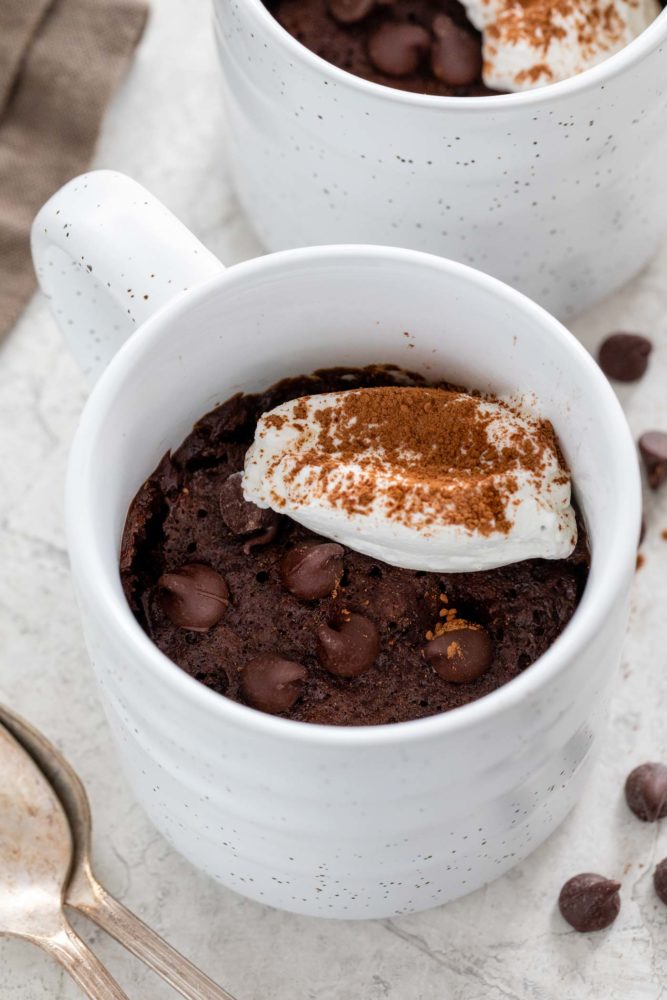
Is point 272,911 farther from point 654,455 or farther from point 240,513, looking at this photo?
point 654,455

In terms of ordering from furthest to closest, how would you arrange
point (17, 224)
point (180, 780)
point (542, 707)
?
point (17, 224), point (180, 780), point (542, 707)

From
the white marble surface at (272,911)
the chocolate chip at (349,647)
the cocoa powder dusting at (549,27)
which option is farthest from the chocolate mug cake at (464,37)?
the chocolate chip at (349,647)

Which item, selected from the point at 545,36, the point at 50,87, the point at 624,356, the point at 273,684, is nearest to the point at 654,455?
the point at 624,356

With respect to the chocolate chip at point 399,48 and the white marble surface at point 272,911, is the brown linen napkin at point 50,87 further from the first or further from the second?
the chocolate chip at point 399,48

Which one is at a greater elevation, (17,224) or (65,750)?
(17,224)

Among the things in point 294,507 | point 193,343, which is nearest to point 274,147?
point 193,343

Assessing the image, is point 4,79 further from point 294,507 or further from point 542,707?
point 542,707

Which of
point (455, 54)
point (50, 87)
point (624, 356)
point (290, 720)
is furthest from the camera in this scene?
point (50, 87)

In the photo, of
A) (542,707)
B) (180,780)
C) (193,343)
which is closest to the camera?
(542,707)
